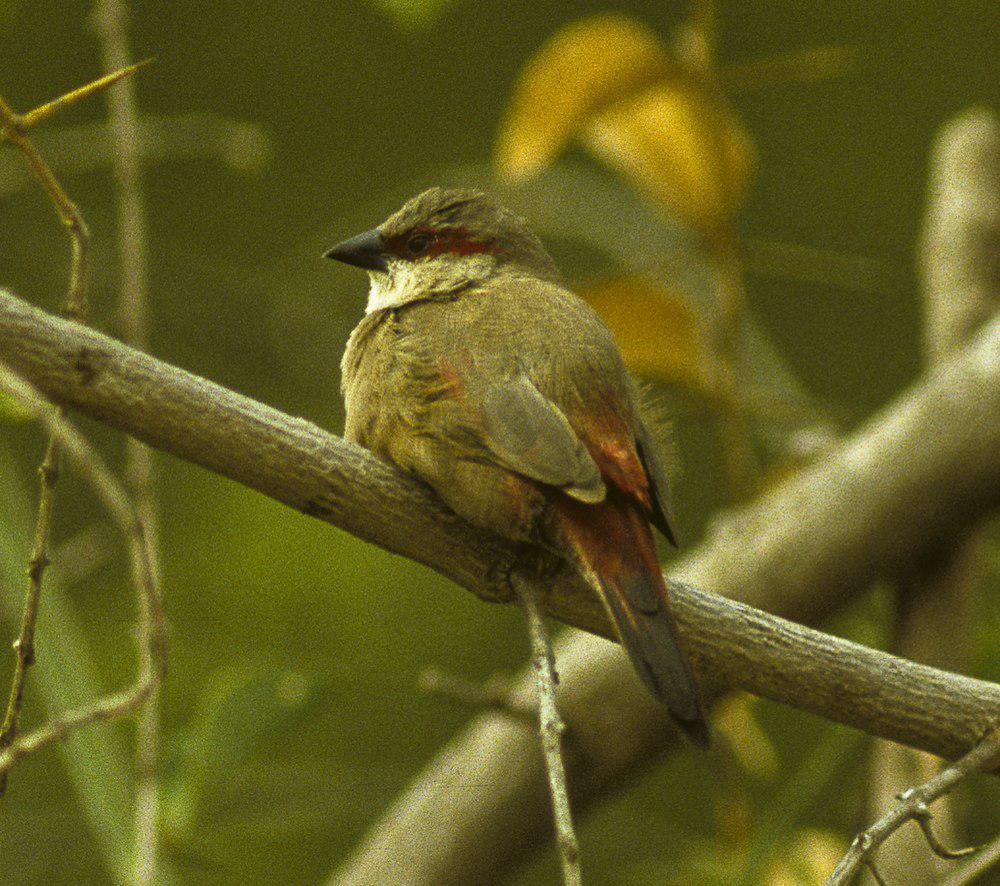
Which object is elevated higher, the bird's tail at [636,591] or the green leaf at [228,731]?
the green leaf at [228,731]

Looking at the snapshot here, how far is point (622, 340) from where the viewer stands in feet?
11.5

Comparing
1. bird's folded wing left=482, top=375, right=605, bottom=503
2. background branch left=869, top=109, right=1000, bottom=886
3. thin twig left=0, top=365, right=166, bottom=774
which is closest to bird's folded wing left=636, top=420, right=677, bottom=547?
bird's folded wing left=482, top=375, right=605, bottom=503

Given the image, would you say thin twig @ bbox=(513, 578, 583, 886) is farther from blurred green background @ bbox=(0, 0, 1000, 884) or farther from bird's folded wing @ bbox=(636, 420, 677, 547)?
blurred green background @ bbox=(0, 0, 1000, 884)

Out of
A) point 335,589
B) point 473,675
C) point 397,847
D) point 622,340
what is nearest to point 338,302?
point 335,589

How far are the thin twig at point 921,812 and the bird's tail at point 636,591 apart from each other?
24 cm

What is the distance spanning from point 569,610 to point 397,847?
126cm

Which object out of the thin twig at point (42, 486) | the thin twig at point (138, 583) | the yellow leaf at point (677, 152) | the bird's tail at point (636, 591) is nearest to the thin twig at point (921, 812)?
the bird's tail at point (636, 591)

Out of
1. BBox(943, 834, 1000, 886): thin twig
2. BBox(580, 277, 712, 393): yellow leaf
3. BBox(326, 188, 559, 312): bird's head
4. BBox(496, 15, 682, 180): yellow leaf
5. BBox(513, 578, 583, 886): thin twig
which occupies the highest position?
BBox(496, 15, 682, 180): yellow leaf

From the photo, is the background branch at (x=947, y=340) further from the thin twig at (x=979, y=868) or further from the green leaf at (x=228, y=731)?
the green leaf at (x=228, y=731)

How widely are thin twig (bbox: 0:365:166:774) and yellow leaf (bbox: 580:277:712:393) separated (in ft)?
6.54

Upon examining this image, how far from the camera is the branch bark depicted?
178 centimetres

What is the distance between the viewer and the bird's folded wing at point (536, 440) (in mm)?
2061

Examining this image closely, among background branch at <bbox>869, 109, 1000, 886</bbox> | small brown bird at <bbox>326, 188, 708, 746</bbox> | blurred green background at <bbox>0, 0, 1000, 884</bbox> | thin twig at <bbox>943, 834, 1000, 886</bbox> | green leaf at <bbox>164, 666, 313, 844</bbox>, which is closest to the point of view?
thin twig at <bbox>943, 834, 1000, 886</bbox>

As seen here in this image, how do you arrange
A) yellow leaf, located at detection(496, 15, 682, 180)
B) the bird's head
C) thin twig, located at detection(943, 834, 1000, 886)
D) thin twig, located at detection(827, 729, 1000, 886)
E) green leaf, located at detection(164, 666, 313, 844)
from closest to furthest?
1. thin twig, located at detection(827, 729, 1000, 886)
2. thin twig, located at detection(943, 834, 1000, 886)
3. green leaf, located at detection(164, 666, 313, 844)
4. the bird's head
5. yellow leaf, located at detection(496, 15, 682, 180)
